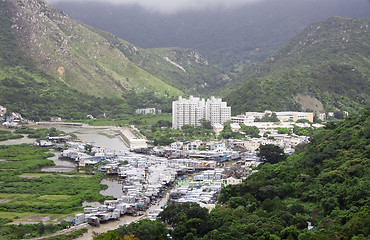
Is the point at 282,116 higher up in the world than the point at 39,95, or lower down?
lower down

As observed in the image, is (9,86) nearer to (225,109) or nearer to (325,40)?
(225,109)

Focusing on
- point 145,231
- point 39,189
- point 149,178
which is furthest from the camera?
point 149,178

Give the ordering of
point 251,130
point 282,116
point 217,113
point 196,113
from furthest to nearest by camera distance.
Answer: point 282,116
point 217,113
point 196,113
point 251,130

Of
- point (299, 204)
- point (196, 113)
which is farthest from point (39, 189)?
point (196, 113)

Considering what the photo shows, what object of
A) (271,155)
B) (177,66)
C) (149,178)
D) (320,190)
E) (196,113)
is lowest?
(149,178)

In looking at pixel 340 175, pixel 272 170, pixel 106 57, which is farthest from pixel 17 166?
pixel 106 57

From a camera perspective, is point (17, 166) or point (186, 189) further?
point (17, 166)

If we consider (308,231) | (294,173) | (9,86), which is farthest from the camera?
(9,86)

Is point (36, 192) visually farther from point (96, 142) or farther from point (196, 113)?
point (196, 113)
